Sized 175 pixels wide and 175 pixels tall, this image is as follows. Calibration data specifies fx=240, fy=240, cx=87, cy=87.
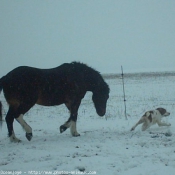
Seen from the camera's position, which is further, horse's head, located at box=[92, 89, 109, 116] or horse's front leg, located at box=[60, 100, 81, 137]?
horse's head, located at box=[92, 89, 109, 116]

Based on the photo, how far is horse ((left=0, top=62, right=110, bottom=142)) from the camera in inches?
264

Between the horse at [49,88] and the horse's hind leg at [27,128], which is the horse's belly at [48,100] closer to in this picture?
the horse at [49,88]

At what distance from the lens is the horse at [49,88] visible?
6.71 meters

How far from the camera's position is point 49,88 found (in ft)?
23.5

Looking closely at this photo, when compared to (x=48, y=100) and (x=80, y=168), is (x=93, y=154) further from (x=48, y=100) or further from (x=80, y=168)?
(x=48, y=100)

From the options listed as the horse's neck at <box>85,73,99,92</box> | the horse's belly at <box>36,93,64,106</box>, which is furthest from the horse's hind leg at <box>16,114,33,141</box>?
the horse's neck at <box>85,73,99,92</box>

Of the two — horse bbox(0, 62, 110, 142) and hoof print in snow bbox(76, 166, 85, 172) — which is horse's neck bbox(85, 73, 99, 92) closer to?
horse bbox(0, 62, 110, 142)

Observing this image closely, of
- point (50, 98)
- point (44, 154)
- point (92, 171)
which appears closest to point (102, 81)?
point (50, 98)

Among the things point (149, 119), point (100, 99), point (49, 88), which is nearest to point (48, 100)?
point (49, 88)

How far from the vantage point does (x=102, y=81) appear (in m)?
8.35

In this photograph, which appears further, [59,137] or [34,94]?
[59,137]

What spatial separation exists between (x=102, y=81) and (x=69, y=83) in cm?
133

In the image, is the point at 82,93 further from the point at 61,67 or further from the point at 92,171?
the point at 92,171

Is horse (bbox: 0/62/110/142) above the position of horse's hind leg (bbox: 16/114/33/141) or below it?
above
